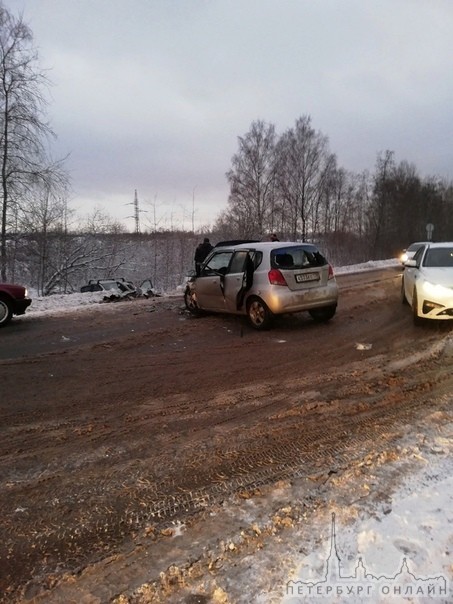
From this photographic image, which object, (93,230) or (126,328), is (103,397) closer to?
(126,328)

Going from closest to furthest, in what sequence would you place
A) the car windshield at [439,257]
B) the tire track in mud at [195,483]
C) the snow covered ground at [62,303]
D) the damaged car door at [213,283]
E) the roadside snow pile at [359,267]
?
the tire track in mud at [195,483] < the car windshield at [439,257] < the damaged car door at [213,283] < the snow covered ground at [62,303] < the roadside snow pile at [359,267]

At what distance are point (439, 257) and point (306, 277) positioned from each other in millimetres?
2937

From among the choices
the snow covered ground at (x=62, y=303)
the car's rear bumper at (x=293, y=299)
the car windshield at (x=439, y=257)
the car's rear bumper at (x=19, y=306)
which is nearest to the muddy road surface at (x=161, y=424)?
the car's rear bumper at (x=293, y=299)

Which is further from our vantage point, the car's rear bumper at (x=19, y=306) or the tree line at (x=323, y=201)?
the tree line at (x=323, y=201)

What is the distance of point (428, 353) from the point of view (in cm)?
649

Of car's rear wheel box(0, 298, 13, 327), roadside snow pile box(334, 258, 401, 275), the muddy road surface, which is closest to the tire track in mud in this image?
the muddy road surface

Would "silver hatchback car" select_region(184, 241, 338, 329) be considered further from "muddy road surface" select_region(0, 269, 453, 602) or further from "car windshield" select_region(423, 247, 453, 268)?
"car windshield" select_region(423, 247, 453, 268)

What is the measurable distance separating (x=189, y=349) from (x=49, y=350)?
2.47 meters

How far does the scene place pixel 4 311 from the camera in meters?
9.75

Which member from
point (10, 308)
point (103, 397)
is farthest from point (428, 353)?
point (10, 308)

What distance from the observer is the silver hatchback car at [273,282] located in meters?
8.09

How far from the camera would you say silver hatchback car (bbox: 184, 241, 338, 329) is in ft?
26.6

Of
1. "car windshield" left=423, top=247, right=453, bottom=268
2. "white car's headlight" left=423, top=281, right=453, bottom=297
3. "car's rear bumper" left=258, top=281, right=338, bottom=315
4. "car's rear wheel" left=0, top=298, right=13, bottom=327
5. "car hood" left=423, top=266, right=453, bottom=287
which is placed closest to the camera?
"white car's headlight" left=423, top=281, right=453, bottom=297

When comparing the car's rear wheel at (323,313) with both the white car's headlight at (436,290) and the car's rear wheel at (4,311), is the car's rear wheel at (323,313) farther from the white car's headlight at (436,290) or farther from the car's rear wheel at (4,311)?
the car's rear wheel at (4,311)
